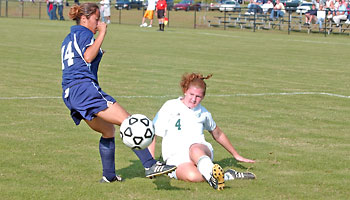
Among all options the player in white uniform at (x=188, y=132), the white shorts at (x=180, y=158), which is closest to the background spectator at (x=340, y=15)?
the player in white uniform at (x=188, y=132)

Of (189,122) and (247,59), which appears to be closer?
(189,122)

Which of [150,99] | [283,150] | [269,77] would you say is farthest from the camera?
[269,77]

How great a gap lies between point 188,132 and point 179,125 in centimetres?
12

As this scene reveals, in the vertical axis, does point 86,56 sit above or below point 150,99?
above

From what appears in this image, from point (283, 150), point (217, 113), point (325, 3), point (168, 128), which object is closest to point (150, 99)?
point (217, 113)

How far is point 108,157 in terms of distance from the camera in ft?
21.6

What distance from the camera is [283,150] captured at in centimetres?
823

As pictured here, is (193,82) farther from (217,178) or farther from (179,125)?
(217,178)

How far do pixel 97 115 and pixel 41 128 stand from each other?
3.50 m

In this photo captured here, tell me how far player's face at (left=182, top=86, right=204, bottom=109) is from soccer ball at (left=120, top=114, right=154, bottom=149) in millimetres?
874

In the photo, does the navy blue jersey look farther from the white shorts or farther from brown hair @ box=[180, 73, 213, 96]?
the white shorts

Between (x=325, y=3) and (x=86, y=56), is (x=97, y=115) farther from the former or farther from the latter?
(x=325, y=3)

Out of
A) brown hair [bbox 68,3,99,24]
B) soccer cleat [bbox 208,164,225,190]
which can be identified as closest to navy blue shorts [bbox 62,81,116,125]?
brown hair [bbox 68,3,99,24]

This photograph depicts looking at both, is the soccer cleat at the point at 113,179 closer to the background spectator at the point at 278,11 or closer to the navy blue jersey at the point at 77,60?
the navy blue jersey at the point at 77,60
